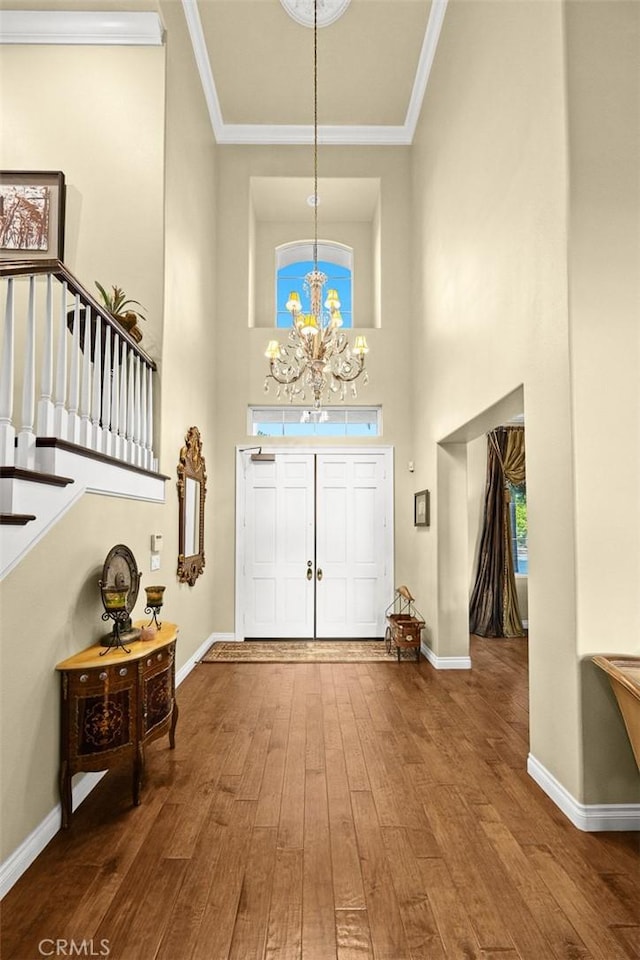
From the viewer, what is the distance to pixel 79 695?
2727mm

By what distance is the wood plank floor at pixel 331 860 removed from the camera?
1962mm

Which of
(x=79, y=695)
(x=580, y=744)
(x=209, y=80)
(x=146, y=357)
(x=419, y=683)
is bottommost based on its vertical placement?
(x=419, y=683)

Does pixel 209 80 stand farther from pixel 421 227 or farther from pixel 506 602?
pixel 506 602

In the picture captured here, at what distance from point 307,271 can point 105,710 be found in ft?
22.1

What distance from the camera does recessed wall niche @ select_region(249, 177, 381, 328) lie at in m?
7.40

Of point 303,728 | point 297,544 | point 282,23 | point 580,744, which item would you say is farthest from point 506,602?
point 282,23

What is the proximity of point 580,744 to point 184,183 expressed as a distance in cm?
547

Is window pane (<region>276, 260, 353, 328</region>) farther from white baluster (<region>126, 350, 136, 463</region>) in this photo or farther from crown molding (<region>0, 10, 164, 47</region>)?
white baluster (<region>126, 350, 136, 463</region>)

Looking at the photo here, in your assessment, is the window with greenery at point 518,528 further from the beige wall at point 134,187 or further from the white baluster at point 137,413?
the white baluster at point 137,413

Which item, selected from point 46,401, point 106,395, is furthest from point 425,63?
point 46,401

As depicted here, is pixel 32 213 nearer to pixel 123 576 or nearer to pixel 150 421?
pixel 150 421

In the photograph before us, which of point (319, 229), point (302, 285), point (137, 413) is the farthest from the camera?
point (319, 229)

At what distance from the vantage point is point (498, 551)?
7855 mm

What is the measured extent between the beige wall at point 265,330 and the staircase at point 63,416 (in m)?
2.61
